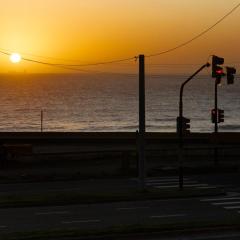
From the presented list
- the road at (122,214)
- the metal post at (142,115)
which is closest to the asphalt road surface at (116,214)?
the road at (122,214)

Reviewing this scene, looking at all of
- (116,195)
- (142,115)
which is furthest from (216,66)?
(116,195)

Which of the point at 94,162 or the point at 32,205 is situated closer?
the point at 32,205

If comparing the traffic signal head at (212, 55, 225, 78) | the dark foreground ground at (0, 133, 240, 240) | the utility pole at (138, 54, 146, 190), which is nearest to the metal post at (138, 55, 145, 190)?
the utility pole at (138, 54, 146, 190)

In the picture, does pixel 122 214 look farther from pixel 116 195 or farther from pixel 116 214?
pixel 116 195

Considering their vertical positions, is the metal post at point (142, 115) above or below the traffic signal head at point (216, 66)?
below

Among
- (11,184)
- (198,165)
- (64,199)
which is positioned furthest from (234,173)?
(64,199)

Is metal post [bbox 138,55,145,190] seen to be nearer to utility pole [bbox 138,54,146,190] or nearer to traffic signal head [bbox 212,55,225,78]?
utility pole [bbox 138,54,146,190]

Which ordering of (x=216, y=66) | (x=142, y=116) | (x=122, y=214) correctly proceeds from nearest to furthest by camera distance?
(x=122, y=214), (x=216, y=66), (x=142, y=116)

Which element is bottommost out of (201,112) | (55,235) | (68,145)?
(55,235)

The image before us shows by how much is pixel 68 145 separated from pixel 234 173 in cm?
2455

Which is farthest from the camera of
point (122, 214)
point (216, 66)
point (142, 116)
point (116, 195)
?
point (142, 116)

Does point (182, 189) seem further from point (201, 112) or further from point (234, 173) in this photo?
point (201, 112)

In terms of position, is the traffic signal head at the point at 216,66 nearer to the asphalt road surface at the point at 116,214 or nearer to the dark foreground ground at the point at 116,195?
the dark foreground ground at the point at 116,195

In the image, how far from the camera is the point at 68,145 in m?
62.8
